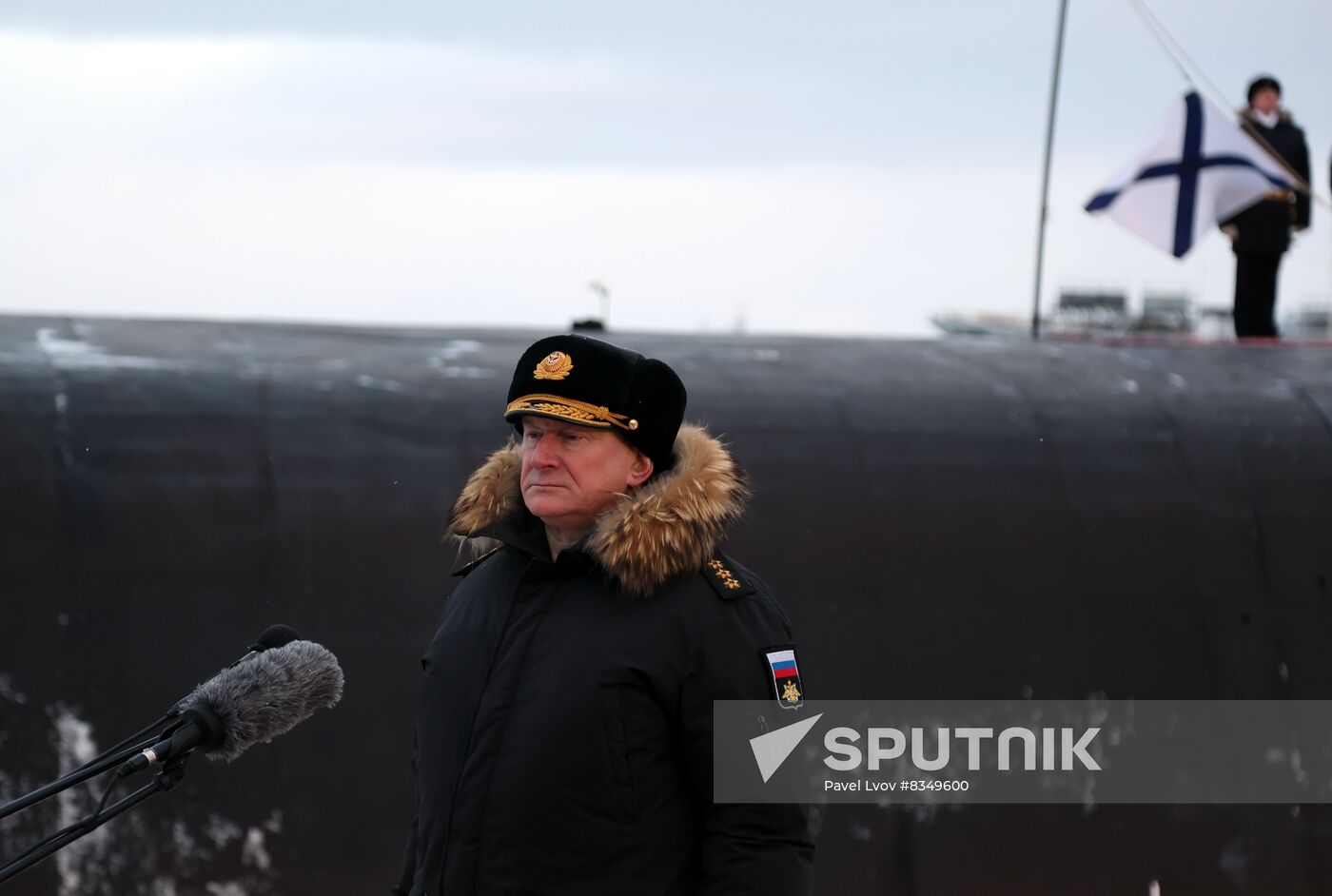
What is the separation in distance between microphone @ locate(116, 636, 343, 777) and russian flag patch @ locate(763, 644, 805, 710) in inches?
28.8

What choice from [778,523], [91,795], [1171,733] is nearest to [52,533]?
[91,795]

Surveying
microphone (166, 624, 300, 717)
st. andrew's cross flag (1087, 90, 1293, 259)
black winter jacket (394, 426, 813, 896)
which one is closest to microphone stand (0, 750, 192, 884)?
microphone (166, 624, 300, 717)

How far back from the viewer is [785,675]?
2320 millimetres

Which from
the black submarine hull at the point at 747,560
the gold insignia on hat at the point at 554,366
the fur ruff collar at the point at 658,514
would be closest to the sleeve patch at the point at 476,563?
the fur ruff collar at the point at 658,514

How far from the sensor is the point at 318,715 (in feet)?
14.6

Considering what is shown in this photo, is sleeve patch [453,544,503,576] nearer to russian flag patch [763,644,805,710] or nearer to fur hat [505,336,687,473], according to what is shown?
fur hat [505,336,687,473]

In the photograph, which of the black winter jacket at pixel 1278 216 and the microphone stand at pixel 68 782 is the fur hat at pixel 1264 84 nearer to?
the black winter jacket at pixel 1278 216

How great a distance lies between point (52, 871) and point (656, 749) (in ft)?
8.77

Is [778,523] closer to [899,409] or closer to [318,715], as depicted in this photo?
[899,409]

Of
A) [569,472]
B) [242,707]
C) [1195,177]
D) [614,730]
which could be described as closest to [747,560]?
[569,472]

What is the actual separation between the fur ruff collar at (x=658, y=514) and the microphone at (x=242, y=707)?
1.32ft

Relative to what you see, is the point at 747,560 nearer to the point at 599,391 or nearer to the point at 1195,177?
the point at 599,391

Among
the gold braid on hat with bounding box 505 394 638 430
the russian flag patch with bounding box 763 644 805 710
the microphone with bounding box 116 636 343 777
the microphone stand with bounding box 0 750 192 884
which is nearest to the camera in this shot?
the microphone stand with bounding box 0 750 192 884

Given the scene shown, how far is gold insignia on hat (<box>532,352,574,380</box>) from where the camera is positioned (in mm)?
2475
